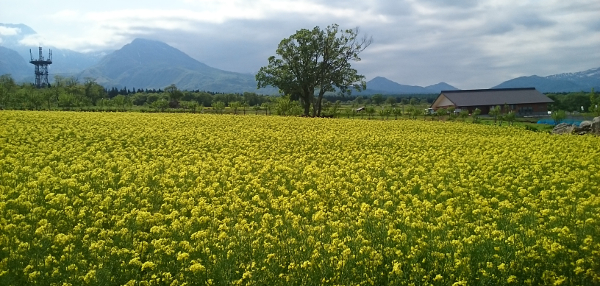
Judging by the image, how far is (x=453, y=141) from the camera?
25234 mm

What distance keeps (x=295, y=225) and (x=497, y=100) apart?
274 feet

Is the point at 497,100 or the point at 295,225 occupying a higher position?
the point at 497,100

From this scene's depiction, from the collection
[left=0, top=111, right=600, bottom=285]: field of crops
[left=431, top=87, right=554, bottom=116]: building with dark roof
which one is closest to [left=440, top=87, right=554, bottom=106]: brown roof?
[left=431, top=87, right=554, bottom=116]: building with dark roof

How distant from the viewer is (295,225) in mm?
8977

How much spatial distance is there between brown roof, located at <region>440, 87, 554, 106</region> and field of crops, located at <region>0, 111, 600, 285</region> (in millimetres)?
68471

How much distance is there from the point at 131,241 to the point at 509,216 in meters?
8.44

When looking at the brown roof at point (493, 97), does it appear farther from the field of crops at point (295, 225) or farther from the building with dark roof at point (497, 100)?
the field of crops at point (295, 225)

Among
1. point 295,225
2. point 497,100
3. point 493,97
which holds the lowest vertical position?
point 295,225

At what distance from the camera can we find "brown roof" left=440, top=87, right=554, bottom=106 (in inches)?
3214

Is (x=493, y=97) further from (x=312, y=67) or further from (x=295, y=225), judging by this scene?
(x=295, y=225)


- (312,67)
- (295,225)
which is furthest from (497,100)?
(295,225)

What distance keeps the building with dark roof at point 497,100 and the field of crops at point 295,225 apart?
6775 centimetres

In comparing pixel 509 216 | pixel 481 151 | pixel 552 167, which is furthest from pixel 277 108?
pixel 509 216

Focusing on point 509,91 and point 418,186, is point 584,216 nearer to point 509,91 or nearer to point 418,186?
point 418,186
